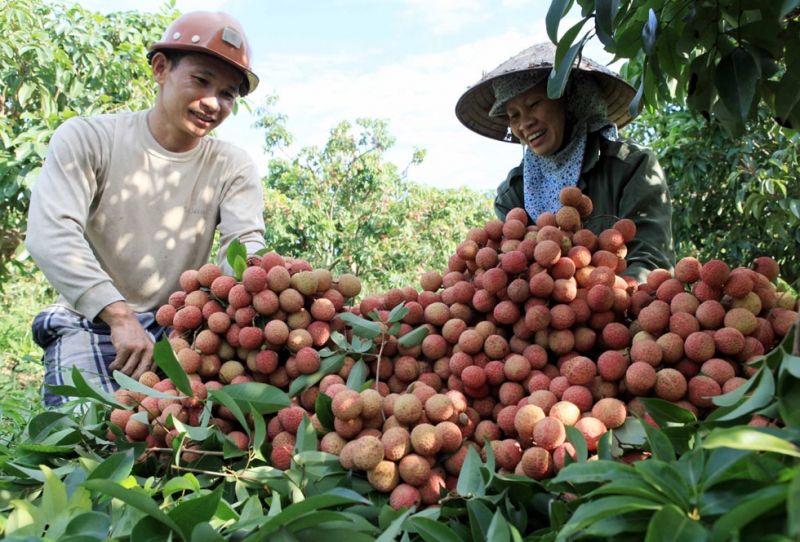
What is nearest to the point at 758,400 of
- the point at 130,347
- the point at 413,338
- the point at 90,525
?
the point at 413,338

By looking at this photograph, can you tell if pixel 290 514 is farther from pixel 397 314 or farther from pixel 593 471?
pixel 397 314

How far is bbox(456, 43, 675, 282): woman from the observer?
5.91ft

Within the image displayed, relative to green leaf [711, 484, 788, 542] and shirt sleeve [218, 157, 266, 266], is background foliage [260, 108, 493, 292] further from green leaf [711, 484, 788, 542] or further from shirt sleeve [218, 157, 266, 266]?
green leaf [711, 484, 788, 542]

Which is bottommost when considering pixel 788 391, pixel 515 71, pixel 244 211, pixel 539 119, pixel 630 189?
pixel 788 391

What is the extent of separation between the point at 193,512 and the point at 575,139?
5.31 ft

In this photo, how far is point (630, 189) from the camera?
1767 millimetres

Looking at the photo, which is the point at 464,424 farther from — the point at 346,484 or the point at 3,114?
the point at 3,114

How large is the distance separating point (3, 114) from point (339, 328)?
4634 mm

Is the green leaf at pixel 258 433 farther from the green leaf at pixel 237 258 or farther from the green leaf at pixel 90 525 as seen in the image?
the green leaf at pixel 237 258

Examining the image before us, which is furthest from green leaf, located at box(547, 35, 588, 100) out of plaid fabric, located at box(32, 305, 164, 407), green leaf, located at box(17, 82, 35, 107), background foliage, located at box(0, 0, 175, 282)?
green leaf, located at box(17, 82, 35, 107)

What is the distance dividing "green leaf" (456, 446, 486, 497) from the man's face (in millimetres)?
1500

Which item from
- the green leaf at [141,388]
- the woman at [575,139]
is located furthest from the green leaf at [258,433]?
the woman at [575,139]

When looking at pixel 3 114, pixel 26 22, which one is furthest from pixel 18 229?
pixel 26 22

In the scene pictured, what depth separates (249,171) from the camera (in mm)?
2154
